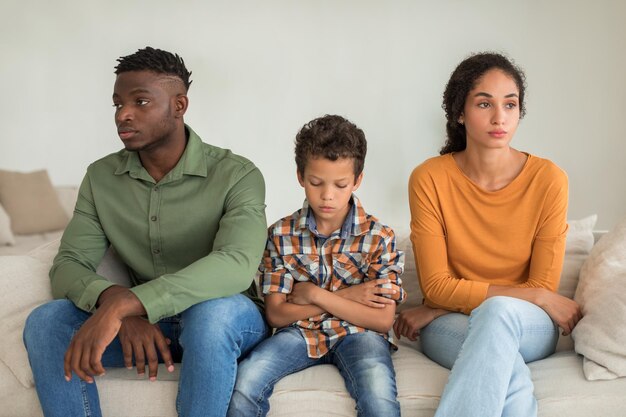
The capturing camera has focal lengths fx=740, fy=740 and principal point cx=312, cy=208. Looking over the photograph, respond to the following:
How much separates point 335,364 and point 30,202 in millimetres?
3052

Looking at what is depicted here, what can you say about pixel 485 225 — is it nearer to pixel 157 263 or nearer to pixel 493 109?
pixel 493 109

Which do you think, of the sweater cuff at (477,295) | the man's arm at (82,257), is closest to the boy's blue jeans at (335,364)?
the sweater cuff at (477,295)

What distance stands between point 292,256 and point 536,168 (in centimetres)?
70

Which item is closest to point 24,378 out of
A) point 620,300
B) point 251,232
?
point 251,232

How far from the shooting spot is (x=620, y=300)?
182cm

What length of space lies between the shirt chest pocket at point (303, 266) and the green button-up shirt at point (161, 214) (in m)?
0.11

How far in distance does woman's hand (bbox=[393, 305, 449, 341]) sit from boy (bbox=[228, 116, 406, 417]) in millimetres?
84

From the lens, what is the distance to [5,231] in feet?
A: 13.9

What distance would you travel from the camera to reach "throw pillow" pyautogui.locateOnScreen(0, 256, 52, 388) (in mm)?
1809

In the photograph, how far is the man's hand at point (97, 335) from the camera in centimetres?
160

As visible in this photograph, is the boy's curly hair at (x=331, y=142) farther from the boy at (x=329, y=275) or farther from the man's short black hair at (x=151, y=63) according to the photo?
the man's short black hair at (x=151, y=63)

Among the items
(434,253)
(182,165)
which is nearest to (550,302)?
(434,253)

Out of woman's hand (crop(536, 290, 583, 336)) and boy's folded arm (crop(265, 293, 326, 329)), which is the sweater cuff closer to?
woman's hand (crop(536, 290, 583, 336))

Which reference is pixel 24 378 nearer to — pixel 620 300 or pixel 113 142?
pixel 620 300
